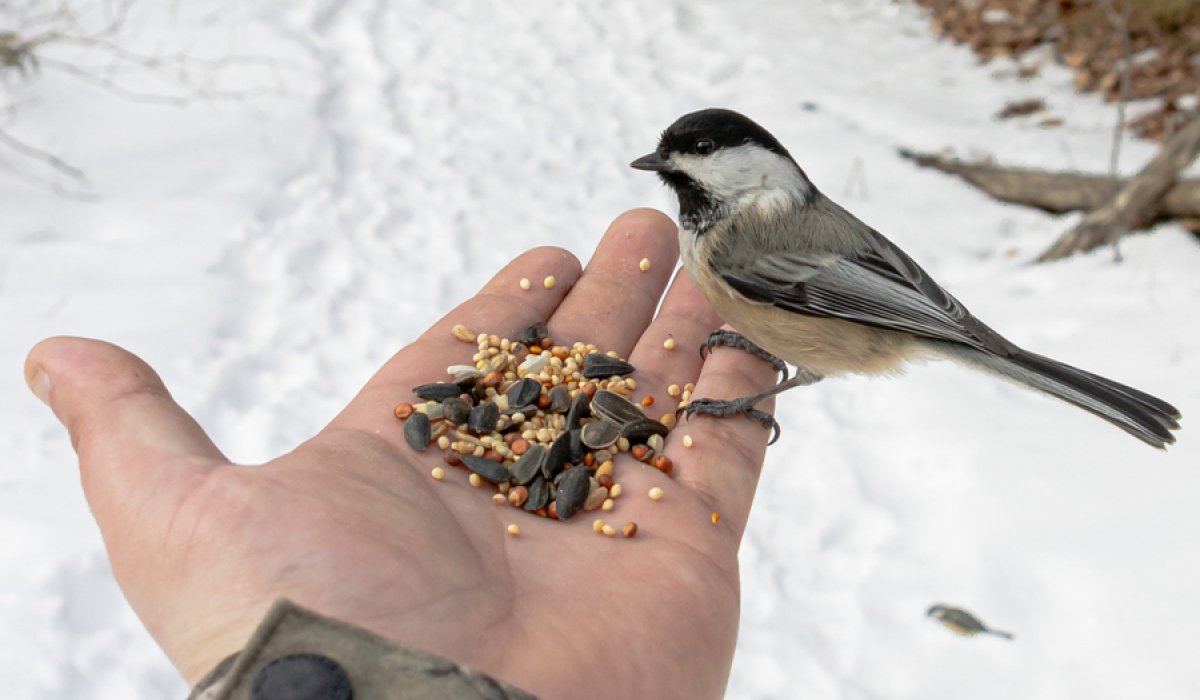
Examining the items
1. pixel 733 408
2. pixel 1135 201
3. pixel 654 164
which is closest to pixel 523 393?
pixel 733 408

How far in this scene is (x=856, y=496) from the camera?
2572 millimetres

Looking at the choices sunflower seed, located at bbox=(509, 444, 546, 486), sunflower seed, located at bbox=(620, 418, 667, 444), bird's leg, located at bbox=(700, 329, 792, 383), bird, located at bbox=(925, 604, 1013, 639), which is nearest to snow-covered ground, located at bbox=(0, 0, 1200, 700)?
bird, located at bbox=(925, 604, 1013, 639)

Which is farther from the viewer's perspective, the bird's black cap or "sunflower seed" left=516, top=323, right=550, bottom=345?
"sunflower seed" left=516, top=323, right=550, bottom=345

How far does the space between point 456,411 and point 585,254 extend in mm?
1581

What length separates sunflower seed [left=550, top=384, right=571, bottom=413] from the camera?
2012 millimetres

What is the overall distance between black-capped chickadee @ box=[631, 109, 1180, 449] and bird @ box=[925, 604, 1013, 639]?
570 millimetres

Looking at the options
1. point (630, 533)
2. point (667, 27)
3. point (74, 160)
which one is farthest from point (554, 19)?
point (630, 533)

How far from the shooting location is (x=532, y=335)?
217 centimetres

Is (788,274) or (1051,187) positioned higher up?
→ (1051,187)

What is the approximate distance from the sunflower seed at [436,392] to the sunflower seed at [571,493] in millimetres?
283

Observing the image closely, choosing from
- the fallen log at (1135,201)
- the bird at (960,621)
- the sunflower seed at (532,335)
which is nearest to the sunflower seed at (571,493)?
the sunflower seed at (532,335)

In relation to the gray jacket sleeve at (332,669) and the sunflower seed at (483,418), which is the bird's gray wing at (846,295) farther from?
the gray jacket sleeve at (332,669)

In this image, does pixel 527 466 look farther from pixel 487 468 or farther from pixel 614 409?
pixel 614 409

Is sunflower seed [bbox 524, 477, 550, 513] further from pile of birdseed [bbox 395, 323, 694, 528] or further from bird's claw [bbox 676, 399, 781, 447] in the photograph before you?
bird's claw [bbox 676, 399, 781, 447]
